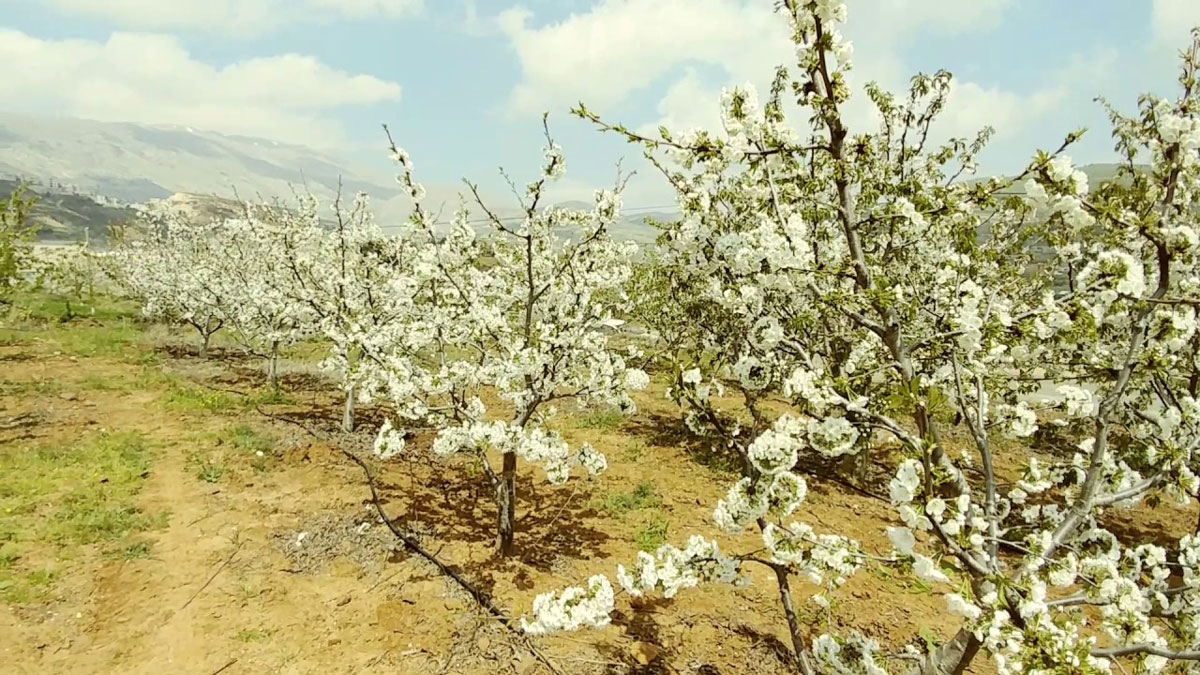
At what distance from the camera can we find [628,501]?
11.4 meters

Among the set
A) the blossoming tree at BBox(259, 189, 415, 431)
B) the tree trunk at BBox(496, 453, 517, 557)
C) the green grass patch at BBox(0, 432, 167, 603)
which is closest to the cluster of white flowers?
the tree trunk at BBox(496, 453, 517, 557)

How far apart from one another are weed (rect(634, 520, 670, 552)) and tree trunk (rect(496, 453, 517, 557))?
214cm

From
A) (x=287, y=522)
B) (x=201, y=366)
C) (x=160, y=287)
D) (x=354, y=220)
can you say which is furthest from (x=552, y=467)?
(x=160, y=287)

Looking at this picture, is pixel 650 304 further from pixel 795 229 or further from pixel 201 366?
pixel 201 366

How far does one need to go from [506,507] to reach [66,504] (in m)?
7.83

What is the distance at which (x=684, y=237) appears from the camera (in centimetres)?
642

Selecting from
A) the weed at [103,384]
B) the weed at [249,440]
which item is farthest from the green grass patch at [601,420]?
the weed at [103,384]

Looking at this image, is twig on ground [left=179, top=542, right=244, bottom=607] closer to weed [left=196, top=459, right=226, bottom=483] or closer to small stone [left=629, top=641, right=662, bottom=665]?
weed [left=196, top=459, right=226, bottom=483]

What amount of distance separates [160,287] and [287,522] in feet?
59.6

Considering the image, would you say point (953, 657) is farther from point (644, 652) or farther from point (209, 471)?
point (209, 471)

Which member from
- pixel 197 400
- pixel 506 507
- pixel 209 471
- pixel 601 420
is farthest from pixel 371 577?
pixel 197 400

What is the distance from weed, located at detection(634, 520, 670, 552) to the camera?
31.8 ft

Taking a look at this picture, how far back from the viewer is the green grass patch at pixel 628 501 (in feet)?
36.5

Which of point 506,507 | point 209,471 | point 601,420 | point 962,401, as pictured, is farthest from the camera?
point 601,420
